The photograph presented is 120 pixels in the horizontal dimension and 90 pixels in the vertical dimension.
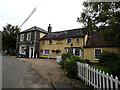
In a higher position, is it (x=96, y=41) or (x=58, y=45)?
(x=96, y=41)

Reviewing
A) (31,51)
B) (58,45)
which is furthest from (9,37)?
(58,45)

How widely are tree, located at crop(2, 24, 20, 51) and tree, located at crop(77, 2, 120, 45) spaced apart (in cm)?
2693

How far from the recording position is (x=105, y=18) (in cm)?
564

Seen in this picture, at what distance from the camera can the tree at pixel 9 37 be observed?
2577 cm

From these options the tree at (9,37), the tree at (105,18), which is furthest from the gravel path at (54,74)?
the tree at (9,37)

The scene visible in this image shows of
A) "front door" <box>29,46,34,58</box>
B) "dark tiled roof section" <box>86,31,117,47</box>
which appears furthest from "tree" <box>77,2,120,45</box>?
"front door" <box>29,46,34,58</box>

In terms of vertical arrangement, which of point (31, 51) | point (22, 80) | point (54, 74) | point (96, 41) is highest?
point (96, 41)

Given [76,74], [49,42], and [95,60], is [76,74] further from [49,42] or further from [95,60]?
[49,42]

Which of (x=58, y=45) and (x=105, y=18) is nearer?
(x=105, y=18)

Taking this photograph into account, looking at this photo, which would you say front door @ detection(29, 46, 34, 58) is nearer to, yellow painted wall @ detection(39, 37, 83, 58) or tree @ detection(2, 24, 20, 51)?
yellow painted wall @ detection(39, 37, 83, 58)

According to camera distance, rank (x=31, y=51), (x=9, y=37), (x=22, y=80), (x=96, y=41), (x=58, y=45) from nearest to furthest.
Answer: (x=22, y=80) → (x=96, y=41) → (x=58, y=45) → (x=31, y=51) → (x=9, y=37)

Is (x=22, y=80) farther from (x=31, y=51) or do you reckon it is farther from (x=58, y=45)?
(x=31, y=51)

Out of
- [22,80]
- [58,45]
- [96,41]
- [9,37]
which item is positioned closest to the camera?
[22,80]

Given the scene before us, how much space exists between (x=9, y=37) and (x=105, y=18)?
29.0m
